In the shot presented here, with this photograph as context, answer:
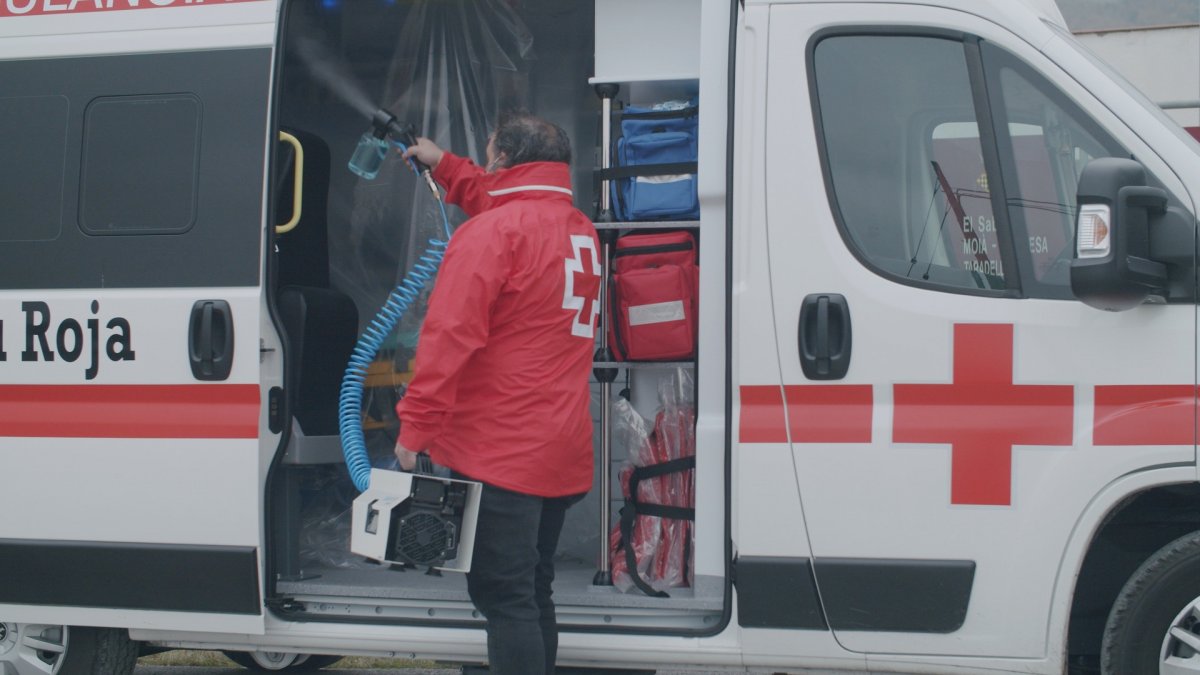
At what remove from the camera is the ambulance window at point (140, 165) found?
4102 mm

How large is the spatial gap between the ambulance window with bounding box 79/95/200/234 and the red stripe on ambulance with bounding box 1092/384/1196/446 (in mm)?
2819

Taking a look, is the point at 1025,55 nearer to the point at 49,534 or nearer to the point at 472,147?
the point at 472,147

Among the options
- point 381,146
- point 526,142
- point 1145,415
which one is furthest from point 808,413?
point 381,146

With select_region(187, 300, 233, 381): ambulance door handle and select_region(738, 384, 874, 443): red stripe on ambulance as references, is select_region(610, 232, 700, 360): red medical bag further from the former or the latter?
select_region(187, 300, 233, 381): ambulance door handle

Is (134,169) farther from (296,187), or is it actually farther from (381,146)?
(381,146)

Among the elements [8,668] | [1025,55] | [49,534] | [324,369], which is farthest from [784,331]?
[8,668]

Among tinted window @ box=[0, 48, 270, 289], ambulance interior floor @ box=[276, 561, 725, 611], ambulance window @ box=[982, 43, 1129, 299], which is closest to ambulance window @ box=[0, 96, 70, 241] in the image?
tinted window @ box=[0, 48, 270, 289]

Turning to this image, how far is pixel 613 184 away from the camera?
4.48m

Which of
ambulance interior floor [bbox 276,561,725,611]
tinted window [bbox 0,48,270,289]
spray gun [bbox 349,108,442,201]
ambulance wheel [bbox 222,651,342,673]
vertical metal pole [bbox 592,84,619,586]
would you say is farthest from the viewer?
ambulance wheel [bbox 222,651,342,673]

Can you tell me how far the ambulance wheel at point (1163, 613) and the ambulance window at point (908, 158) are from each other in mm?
901

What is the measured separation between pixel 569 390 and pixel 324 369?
1.40m

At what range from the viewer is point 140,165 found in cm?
415

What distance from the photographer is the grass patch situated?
228 inches

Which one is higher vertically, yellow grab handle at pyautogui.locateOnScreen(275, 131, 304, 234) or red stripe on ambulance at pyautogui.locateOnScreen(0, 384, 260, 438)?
yellow grab handle at pyautogui.locateOnScreen(275, 131, 304, 234)
